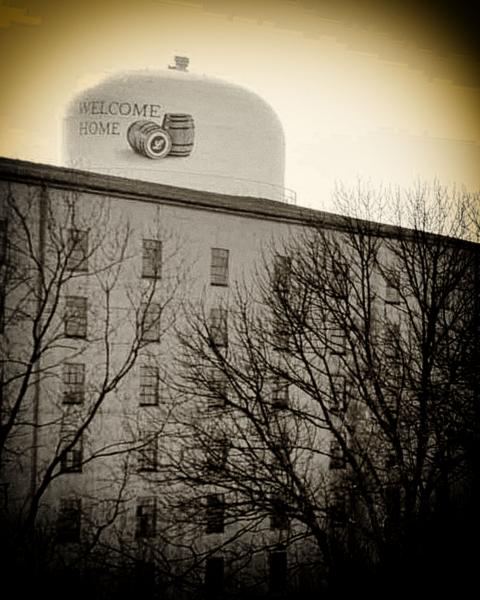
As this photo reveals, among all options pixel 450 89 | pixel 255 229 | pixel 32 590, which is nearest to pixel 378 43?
pixel 450 89

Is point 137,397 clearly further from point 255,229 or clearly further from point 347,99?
point 347,99

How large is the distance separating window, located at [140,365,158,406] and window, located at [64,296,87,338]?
113 cm

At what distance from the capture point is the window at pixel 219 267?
1428 centimetres

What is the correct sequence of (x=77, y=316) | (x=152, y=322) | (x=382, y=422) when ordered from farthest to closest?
(x=152, y=322)
(x=77, y=316)
(x=382, y=422)

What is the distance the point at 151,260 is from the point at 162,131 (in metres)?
2.37

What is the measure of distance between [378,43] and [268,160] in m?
7.46

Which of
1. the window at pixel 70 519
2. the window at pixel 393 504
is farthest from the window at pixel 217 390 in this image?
the window at pixel 70 519

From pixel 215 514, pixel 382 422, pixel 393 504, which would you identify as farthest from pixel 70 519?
pixel 382 422

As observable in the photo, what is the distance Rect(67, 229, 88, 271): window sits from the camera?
11477 millimetres

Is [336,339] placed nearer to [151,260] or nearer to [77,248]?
[151,260]

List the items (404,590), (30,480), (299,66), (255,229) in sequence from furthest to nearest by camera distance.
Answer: (255,229) → (30,480) → (299,66) → (404,590)

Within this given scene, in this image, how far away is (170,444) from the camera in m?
13.1

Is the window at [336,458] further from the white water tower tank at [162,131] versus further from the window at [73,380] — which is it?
the white water tower tank at [162,131]

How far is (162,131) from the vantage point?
1458 cm
